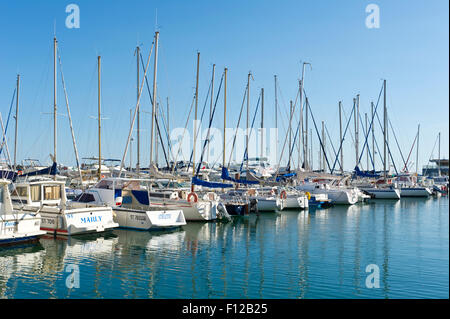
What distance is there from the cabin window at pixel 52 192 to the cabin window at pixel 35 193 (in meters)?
0.32

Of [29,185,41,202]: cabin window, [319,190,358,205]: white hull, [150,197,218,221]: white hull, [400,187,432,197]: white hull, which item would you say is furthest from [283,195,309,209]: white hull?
[400,187,432,197]: white hull

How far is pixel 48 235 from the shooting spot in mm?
22031

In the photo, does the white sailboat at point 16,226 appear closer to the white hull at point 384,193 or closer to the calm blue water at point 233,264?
the calm blue water at point 233,264

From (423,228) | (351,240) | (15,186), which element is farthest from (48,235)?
(423,228)

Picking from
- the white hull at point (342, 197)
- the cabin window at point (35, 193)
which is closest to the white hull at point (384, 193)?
the white hull at point (342, 197)

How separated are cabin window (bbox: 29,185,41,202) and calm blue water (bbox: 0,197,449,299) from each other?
11.2 ft

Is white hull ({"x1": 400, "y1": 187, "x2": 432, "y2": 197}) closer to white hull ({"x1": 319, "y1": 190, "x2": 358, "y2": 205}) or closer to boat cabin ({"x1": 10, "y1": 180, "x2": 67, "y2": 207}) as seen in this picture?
white hull ({"x1": 319, "y1": 190, "x2": 358, "y2": 205})

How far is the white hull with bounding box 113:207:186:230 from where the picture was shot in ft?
81.4

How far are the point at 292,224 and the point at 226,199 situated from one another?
7.76 m

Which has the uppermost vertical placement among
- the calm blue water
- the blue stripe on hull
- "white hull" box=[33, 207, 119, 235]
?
"white hull" box=[33, 207, 119, 235]

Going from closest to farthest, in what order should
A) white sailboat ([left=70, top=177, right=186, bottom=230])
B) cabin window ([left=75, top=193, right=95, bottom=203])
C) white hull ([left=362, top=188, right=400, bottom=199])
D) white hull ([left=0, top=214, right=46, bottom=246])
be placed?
white hull ([left=0, top=214, right=46, bottom=246]) → white sailboat ([left=70, top=177, right=186, bottom=230]) → cabin window ([left=75, top=193, right=95, bottom=203]) → white hull ([left=362, top=188, right=400, bottom=199])

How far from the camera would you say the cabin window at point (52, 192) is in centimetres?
2444

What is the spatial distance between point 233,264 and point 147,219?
29.2 feet

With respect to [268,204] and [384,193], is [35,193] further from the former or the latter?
[384,193]
